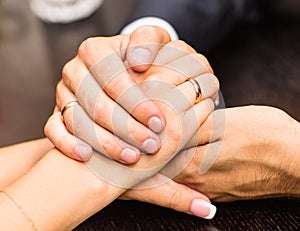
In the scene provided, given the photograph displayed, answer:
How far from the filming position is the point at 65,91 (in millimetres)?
930

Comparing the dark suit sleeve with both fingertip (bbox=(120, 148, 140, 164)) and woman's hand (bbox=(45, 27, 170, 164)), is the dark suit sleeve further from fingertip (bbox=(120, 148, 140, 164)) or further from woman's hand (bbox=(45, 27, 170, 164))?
fingertip (bbox=(120, 148, 140, 164))

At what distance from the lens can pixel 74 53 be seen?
1304mm

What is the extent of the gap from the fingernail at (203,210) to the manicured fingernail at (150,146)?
3.8 inches

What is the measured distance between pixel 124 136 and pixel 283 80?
49 cm

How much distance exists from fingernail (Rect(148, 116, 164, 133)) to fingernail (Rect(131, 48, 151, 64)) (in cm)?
11

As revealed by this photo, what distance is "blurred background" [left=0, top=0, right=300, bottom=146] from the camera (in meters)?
1.18

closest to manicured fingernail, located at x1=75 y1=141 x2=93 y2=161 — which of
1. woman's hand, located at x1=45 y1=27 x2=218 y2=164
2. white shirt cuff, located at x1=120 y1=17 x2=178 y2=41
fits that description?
woman's hand, located at x1=45 y1=27 x2=218 y2=164

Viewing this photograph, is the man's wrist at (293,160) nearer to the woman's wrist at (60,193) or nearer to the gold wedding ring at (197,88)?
the gold wedding ring at (197,88)

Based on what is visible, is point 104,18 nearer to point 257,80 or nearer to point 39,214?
point 257,80

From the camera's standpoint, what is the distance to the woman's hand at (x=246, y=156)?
839 mm

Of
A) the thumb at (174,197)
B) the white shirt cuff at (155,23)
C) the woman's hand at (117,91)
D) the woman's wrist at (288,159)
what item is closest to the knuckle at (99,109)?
the woman's hand at (117,91)

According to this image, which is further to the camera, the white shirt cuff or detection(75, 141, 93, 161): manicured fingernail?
the white shirt cuff

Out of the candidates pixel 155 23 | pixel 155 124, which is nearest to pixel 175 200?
pixel 155 124

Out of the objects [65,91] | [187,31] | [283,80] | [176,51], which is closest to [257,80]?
[283,80]
